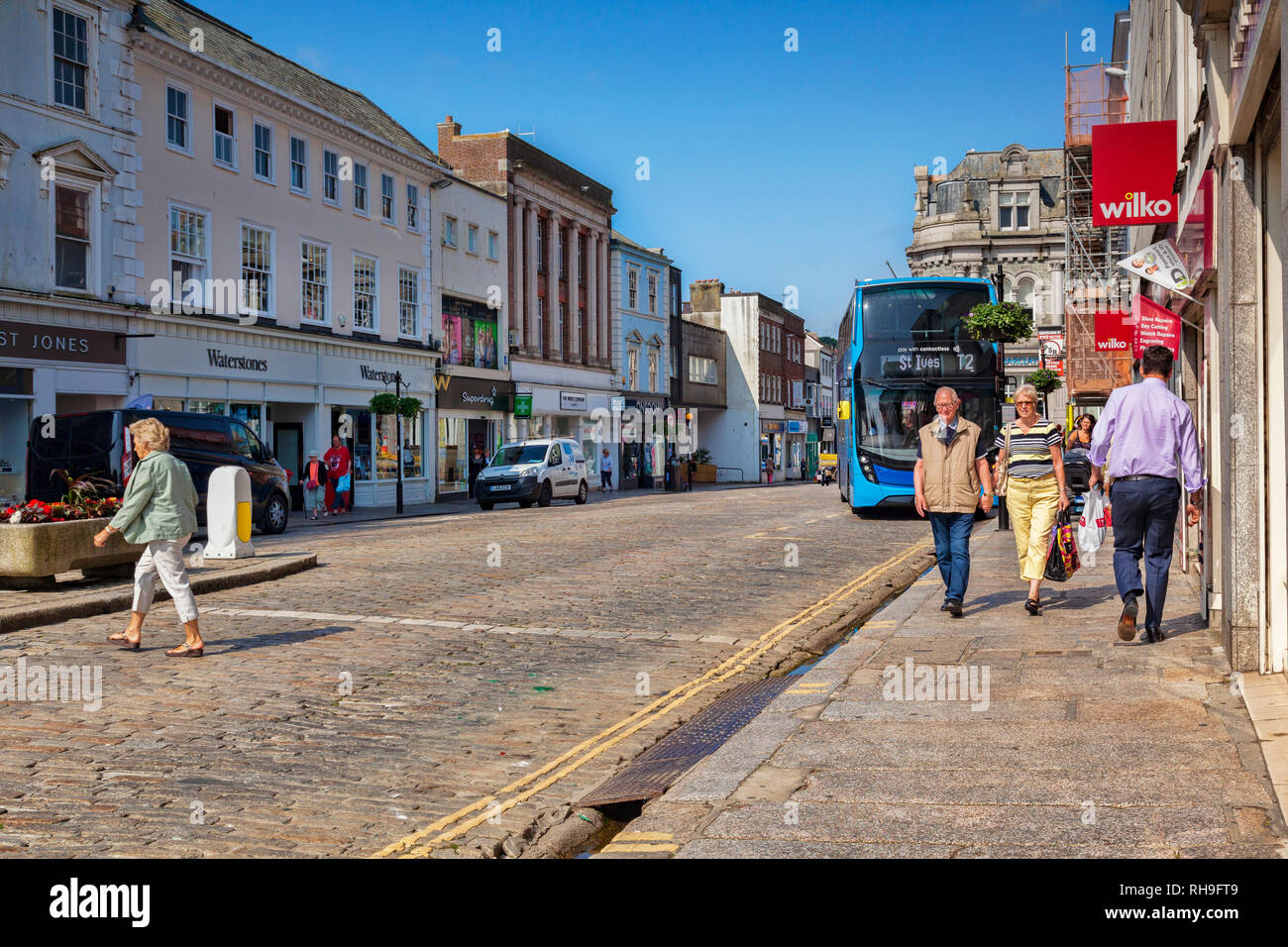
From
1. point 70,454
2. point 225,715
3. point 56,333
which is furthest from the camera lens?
point 56,333

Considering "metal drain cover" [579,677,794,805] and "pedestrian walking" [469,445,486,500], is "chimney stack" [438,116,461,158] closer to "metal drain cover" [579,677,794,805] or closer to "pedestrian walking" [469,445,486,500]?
"pedestrian walking" [469,445,486,500]

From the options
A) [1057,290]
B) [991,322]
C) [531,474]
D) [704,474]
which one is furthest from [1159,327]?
[1057,290]

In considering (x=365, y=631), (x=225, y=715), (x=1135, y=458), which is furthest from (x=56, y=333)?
(x=1135, y=458)

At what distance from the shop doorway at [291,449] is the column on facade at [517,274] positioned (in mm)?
13958

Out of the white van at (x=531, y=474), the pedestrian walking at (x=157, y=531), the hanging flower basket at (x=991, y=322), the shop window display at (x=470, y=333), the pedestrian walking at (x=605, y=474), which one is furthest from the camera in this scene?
the pedestrian walking at (x=605, y=474)

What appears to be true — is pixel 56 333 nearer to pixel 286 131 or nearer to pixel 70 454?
pixel 70 454

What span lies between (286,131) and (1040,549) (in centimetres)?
2612

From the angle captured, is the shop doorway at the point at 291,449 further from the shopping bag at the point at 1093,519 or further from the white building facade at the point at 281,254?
the shopping bag at the point at 1093,519

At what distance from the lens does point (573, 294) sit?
50.3m

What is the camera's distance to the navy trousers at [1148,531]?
775cm

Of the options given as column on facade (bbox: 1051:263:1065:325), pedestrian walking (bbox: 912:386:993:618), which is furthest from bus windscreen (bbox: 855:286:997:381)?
column on facade (bbox: 1051:263:1065:325)

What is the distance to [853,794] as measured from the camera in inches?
184

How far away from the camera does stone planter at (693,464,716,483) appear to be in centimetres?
6412

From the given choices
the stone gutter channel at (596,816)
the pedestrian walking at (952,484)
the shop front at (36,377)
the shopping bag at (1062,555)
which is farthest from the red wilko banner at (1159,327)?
the shop front at (36,377)
